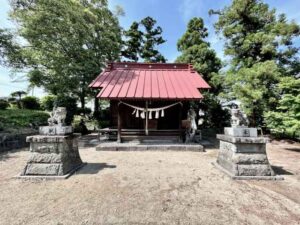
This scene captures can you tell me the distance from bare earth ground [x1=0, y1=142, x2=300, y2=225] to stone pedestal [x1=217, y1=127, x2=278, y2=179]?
0.95ft

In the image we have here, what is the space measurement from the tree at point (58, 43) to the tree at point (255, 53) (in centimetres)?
954

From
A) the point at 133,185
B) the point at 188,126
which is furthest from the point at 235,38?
the point at 133,185

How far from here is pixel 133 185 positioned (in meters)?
4.41

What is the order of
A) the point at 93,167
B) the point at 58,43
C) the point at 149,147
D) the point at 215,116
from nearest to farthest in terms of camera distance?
1. the point at 93,167
2. the point at 149,147
3. the point at 58,43
4. the point at 215,116

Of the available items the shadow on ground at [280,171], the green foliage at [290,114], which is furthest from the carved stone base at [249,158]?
the green foliage at [290,114]

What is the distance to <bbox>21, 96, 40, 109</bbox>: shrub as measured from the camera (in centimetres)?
1723

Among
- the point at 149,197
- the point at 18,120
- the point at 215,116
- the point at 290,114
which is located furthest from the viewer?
the point at 215,116

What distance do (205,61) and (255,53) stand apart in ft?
11.0

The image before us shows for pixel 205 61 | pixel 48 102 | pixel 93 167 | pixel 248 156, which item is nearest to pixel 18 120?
pixel 48 102

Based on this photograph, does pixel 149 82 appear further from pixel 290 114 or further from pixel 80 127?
pixel 290 114

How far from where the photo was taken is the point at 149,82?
33.9 feet

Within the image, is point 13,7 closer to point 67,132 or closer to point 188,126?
point 67,132

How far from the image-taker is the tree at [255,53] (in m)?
10.7

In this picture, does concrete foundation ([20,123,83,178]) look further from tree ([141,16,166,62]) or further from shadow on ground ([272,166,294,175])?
tree ([141,16,166,62])
